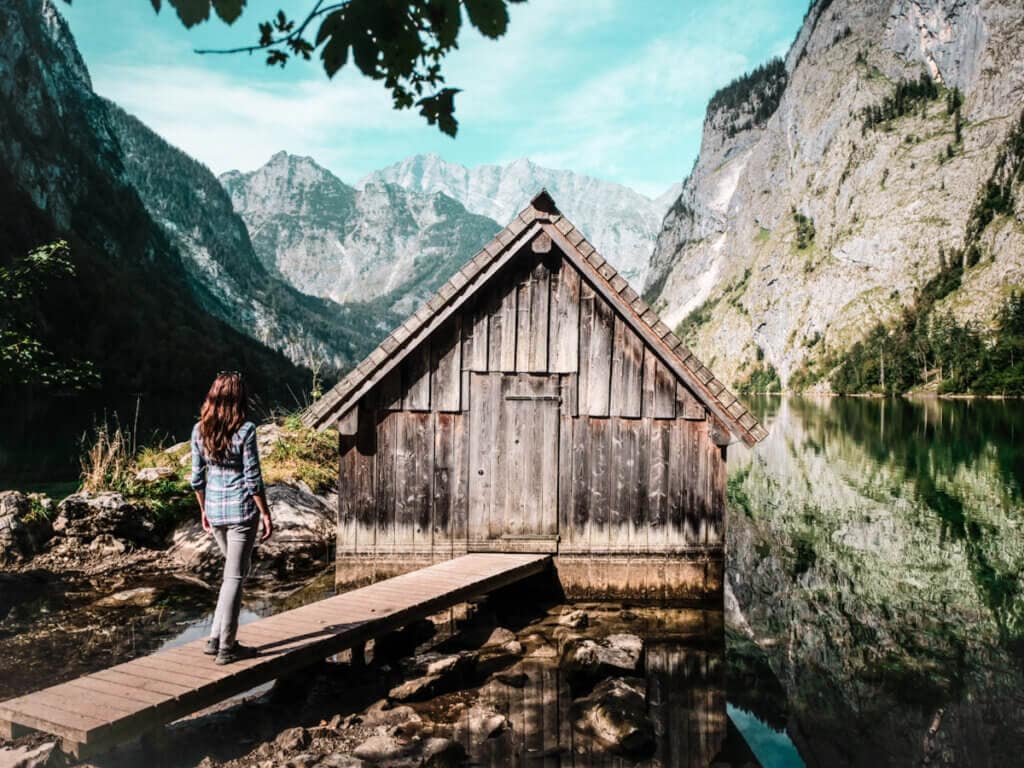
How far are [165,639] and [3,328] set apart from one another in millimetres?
7815

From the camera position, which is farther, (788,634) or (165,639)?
(788,634)

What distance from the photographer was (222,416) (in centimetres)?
712

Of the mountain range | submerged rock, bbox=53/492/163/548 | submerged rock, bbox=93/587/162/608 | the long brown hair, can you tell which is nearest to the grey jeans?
the long brown hair

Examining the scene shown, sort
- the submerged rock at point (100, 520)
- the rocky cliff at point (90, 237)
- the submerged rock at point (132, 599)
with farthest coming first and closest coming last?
the rocky cliff at point (90, 237)
the submerged rock at point (100, 520)
the submerged rock at point (132, 599)

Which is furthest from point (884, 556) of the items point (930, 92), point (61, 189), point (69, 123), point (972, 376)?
point (930, 92)

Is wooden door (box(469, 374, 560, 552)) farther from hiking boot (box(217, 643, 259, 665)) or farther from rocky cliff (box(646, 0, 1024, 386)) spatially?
rocky cliff (box(646, 0, 1024, 386))

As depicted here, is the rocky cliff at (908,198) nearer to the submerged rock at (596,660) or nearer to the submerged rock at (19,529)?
the submerged rock at (596,660)

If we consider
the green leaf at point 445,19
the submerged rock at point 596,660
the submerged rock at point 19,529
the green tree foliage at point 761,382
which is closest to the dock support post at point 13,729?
the submerged rock at point 596,660

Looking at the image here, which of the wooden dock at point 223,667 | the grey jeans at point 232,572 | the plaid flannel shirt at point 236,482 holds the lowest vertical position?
the wooden dock at point 223,667

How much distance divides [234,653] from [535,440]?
5365 mm

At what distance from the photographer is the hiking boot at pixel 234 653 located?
7.39 metres

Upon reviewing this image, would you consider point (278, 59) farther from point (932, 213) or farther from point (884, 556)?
point (932, 213)

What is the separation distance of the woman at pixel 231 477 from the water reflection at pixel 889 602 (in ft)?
21.3

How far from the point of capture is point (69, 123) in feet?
440
